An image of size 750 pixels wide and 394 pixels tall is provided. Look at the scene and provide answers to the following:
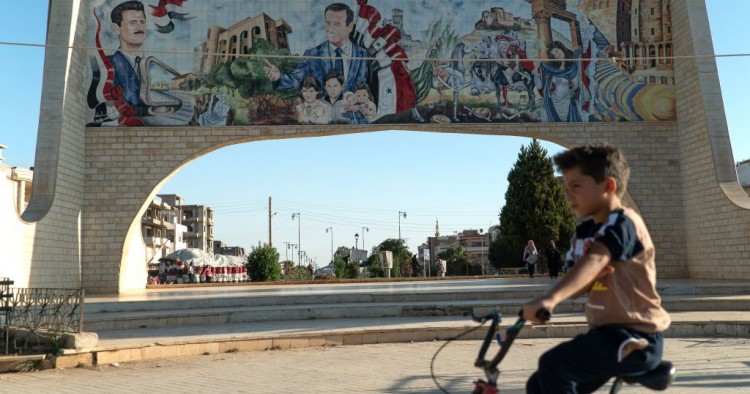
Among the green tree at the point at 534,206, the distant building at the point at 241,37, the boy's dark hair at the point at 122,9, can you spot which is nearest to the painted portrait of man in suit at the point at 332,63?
the distant building at the point at 241,37

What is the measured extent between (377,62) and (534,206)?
20.8 meters

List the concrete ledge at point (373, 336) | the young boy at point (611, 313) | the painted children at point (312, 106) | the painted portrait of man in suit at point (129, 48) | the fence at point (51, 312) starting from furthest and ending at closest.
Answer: the painted children at point (312, 106) → the painted portrait of man in suit at point (129, 48) → the concrete ledge at point (373, 336) → the fence at point (51, 312) → the young boy at point (611, 313)

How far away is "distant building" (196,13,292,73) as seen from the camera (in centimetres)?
1983

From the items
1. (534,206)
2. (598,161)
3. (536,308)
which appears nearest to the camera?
(536,308)

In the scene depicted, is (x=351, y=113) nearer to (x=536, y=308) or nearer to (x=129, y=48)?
(x=129, y=48)

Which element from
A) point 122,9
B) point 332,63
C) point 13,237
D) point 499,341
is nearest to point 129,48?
point 122,9

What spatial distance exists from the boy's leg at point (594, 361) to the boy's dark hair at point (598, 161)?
0.60 m

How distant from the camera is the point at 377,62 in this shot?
2002 cm

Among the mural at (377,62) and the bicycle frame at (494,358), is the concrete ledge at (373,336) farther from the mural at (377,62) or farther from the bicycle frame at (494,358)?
the mural at (377,62)

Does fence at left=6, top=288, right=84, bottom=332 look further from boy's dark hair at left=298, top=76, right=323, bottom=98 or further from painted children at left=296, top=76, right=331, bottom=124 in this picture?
boy's dark hair at left=298, top=76, right=323, bottom=98

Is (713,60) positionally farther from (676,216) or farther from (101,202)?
(101,202)

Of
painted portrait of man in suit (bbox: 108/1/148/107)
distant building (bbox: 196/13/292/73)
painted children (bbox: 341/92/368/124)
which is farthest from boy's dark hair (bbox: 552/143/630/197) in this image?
painted portrait of man in suit (bbox: 108/1/148/107)

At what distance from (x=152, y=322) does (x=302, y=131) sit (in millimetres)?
9319

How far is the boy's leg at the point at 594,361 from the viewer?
2604 mm
